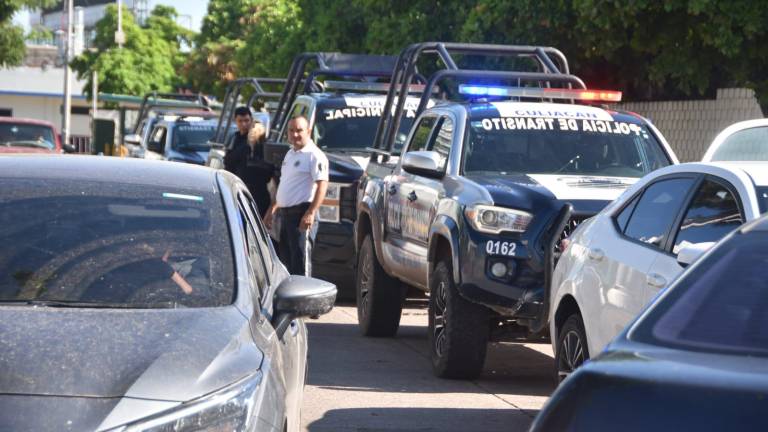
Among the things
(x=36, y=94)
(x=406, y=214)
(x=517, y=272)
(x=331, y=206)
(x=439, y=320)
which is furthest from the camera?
(x=36, y=94)

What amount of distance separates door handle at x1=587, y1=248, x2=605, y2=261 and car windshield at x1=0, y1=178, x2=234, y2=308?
245 centimetres

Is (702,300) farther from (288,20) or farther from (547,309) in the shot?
(288,20)

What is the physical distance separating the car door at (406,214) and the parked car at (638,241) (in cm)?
315

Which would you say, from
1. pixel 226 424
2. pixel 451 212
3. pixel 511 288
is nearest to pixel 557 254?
pixel 511 288

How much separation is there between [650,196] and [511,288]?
1997mm

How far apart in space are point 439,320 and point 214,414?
5806mm

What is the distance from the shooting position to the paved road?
857cm

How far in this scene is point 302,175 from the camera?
13383 millimetres

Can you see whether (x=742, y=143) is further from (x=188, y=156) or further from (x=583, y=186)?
(x=188, y=156)

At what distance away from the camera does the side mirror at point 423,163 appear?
33.9 ft

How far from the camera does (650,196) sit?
7.52 m

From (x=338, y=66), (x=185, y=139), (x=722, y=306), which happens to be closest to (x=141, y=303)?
(x=722, y=306)

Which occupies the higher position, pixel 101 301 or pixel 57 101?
pixel 101 301

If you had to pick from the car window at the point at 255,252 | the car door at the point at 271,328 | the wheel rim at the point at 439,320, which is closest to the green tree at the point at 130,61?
the wheel rim at the point at 439,320
